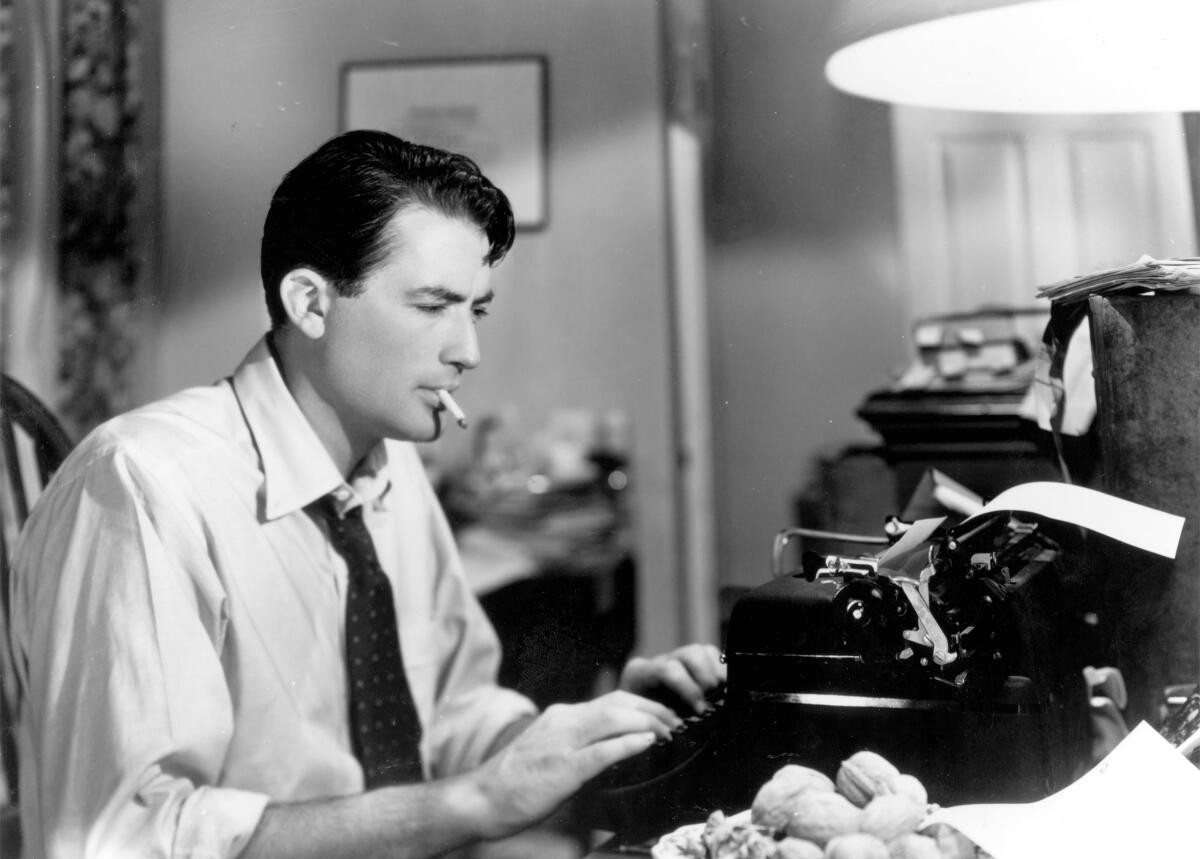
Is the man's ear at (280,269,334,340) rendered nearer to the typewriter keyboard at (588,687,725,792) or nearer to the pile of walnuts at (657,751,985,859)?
the typewriter keyboard at (588,687,725,792)

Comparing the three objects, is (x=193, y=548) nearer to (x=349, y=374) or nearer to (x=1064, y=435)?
(x=349, y=374)

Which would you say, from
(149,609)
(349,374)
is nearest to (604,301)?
(349,374)

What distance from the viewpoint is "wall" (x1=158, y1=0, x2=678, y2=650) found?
1.22m

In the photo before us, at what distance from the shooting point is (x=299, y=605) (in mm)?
Result: 1110

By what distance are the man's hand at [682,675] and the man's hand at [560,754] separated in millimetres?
99

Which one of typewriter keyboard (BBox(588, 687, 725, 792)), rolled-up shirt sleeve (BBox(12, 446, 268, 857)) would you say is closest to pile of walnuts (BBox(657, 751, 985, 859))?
typewriter keyboard (BBox(588, 687, 725, 792))

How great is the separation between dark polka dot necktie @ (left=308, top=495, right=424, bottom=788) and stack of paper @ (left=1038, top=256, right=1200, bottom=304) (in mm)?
784

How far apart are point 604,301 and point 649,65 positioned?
47 centimetres

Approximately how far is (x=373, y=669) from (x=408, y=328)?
1.22ft

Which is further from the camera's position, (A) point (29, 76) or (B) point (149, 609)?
(A) point (29, 76)

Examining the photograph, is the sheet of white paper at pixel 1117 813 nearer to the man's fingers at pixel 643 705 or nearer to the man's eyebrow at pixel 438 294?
the man's fingers at pixel 643 705

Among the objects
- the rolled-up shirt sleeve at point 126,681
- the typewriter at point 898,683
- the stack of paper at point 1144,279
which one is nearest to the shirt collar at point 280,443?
the rolled-up shirt sleeve at point 126,681

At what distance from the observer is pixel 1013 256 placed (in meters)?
1.39

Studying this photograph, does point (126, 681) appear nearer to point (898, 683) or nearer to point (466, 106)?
point (898, 683)
